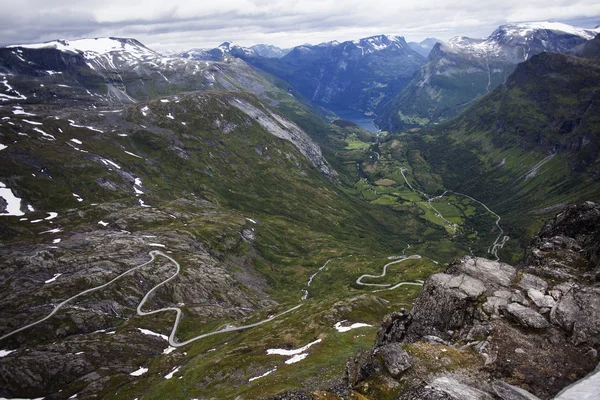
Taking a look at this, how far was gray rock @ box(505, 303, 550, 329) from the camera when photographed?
1831 inches

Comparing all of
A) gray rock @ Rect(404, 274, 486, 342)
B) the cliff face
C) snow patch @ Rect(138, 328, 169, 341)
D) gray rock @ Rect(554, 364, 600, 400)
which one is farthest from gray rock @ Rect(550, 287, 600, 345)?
snow patch @ Rect(138, 328, 169, 341)

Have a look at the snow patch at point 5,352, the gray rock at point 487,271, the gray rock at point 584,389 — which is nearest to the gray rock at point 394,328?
the gray rock at point 487,271

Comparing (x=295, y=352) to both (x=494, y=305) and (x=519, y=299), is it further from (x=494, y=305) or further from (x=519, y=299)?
(x=519, y=299)

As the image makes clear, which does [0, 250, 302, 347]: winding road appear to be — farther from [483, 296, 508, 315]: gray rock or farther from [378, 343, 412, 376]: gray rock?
[378, 343, 412, 376]: gray rock

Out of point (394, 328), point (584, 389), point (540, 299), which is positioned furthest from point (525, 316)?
point (394, 328)

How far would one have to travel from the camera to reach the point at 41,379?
97188 millimetres

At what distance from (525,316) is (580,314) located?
19.4 feet

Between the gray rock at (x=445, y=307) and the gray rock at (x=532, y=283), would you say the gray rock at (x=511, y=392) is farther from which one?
the gray rock at (x=532, y=283)

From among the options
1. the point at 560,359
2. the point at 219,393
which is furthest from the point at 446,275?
the point at 219,393

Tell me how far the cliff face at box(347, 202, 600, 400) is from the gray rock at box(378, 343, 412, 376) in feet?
0.37

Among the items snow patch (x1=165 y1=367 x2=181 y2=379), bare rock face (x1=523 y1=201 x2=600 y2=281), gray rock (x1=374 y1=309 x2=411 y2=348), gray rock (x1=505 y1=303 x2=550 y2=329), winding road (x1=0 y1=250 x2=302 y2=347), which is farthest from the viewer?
winding road (x1=0 y1=250 x2=302 y2=347)

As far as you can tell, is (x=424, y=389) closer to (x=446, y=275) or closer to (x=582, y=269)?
(x=446, y=275)

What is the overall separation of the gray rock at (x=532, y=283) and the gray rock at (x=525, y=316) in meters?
5.96

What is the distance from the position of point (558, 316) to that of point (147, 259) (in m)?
150
